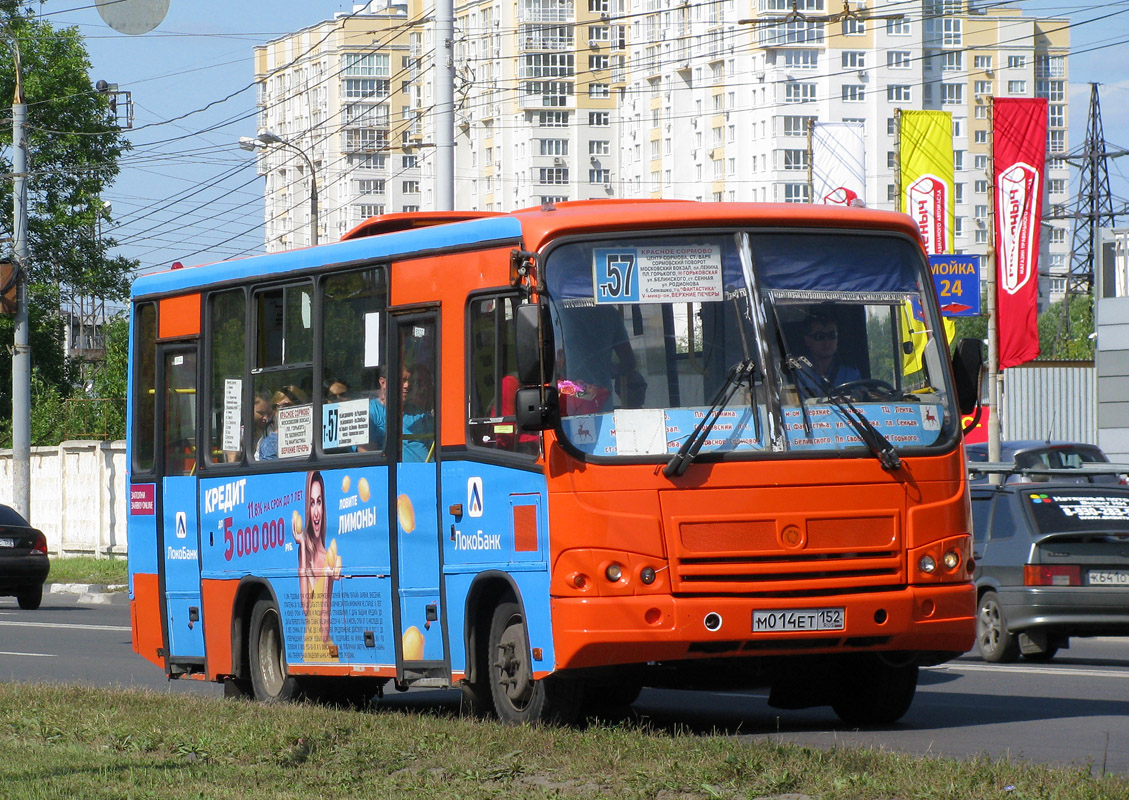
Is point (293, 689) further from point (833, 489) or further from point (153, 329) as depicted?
point (833, 489)

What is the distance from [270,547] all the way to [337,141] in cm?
13255

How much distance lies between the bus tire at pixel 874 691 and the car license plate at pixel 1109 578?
5.45 metres

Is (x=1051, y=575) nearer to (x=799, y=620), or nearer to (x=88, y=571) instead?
(x=799, y=620)

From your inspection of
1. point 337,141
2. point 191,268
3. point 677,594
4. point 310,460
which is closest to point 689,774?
point 677,594

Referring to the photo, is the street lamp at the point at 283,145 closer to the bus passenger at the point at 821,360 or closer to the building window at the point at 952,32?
the bus passenger at the point at 821,360

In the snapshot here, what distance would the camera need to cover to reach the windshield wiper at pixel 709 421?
30.3 ft

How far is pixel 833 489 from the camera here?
370 inches

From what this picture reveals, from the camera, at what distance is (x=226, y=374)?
506 inches

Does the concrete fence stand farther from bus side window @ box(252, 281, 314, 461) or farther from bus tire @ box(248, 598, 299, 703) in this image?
bus side window @ box(252, 281, 314, 461)

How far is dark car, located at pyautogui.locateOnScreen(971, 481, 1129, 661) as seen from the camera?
1555 centimetres

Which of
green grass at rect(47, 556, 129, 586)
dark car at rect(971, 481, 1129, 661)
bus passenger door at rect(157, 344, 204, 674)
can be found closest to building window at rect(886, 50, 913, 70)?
green grass at rect(47, 556, 129, 586)

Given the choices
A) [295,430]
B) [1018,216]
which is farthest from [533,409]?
Answer: [1018,216]

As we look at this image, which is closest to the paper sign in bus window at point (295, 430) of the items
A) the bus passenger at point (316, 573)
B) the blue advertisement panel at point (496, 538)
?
the bus passenger at point (316, 573)

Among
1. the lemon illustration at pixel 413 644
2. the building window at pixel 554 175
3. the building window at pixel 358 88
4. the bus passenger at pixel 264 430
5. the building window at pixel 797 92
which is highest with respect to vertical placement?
the building window at pixel 358 88
